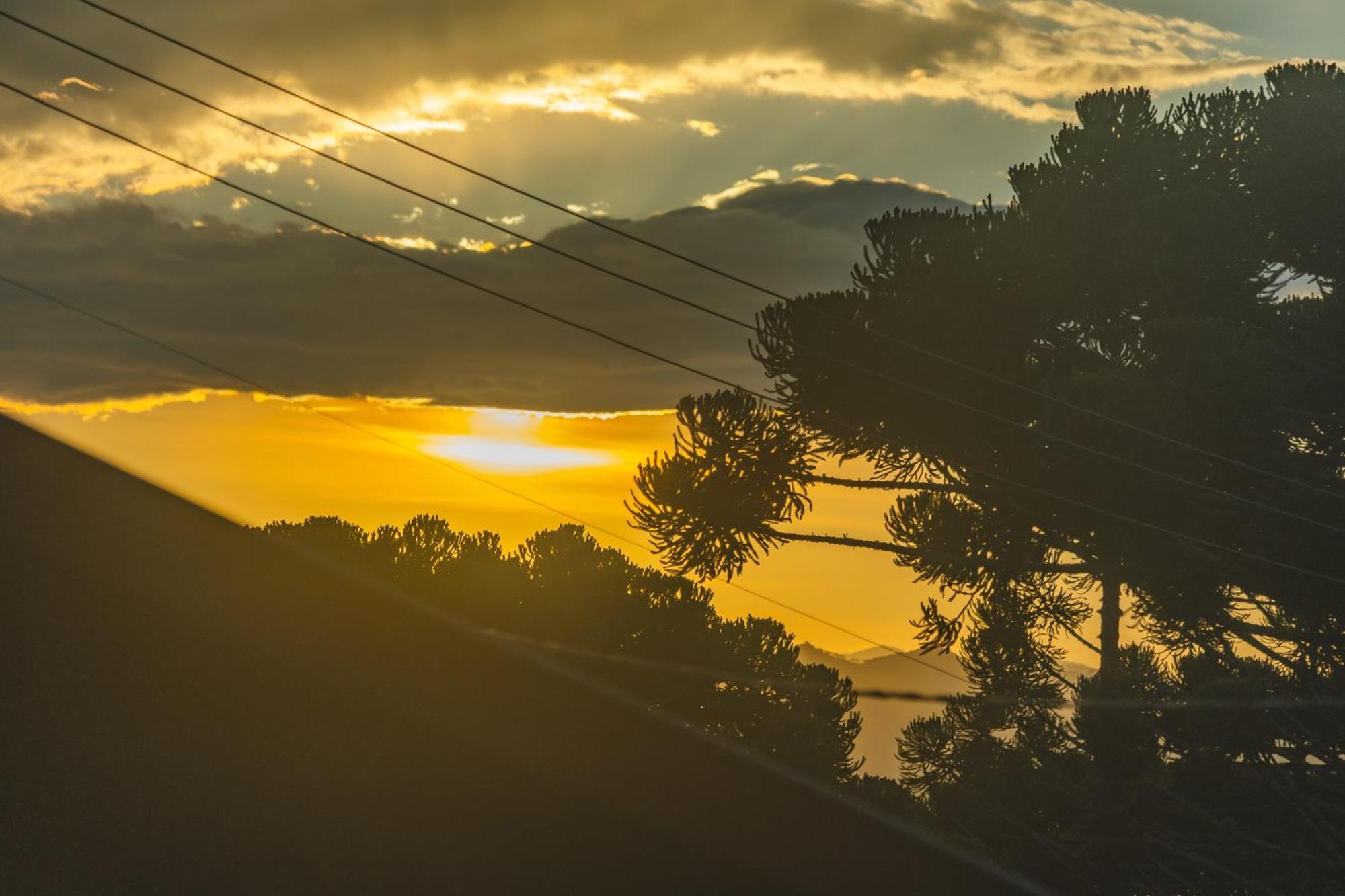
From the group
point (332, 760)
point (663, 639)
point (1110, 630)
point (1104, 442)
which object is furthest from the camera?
point (663, 639)

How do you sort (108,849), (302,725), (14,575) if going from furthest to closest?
(14,575)
(302,725)
(108,849)

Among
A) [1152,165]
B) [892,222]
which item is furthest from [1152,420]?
[1152,165]

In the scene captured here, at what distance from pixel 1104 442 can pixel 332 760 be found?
15.1m

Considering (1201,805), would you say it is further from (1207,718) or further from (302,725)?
(302,725)

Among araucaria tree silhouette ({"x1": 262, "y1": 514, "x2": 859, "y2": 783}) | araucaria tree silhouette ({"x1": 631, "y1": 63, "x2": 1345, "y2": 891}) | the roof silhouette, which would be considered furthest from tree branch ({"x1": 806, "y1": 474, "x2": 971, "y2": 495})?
the roof silhouette

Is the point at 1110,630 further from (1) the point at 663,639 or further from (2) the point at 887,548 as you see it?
(1) the point at 663,639

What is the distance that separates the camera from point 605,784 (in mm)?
1518

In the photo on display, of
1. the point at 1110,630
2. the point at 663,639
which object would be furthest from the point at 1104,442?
the point at 663,639

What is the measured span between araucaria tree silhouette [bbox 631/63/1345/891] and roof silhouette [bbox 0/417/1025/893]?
1280cm

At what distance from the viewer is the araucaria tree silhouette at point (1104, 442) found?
48.1 feet

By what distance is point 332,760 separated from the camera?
1485 millimetres

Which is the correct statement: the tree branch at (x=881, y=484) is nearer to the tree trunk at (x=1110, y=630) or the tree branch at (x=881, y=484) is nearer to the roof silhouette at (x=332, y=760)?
the tree trunk at (x=1110, y=630)

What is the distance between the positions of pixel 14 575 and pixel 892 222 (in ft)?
64.1

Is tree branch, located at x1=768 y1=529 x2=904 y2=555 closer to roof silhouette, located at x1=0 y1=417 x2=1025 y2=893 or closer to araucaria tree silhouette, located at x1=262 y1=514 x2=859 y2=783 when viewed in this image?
araucaria tree silhouette, located at x1=262 y1=514 x2=859 y2=783
